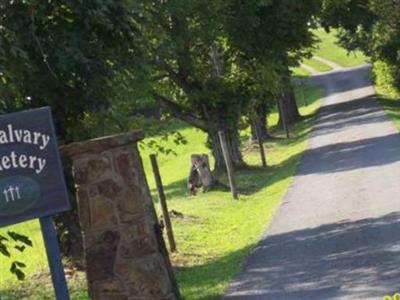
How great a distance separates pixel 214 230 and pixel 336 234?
4.22 metres

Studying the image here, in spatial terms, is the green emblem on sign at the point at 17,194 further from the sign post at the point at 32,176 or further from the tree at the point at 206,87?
the tree at the point at 206,87

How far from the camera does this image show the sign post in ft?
21.1

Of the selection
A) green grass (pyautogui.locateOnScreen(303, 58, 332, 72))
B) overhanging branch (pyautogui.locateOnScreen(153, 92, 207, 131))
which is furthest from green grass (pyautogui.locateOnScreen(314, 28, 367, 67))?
overhanging branch (pyautogui.locateOnScreen(153, 92, 207, 131))

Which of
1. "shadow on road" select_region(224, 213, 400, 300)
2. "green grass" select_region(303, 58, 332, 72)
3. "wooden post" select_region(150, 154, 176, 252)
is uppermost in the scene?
"green grass" select_region(303, 58, 332, 72)

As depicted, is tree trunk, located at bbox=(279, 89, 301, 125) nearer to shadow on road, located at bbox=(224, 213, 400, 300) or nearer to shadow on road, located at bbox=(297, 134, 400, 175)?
shadow on road, located at bbox=(297, 134, 400, 175)

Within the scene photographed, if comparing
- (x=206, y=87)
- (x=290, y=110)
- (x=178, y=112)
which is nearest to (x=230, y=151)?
(x=178, y=112)

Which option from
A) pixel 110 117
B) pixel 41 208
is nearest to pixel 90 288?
pixel 41 208

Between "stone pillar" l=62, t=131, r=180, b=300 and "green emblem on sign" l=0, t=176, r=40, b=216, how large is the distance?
1956 mm

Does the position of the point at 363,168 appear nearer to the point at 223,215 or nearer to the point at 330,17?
the point at 223,215

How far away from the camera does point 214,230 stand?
16141mm

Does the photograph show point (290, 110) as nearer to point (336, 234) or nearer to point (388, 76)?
point (388, 76)

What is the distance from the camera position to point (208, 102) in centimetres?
2464

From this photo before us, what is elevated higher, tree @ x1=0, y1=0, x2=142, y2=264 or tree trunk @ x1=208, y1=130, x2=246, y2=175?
tree @ x1=0, y1=0, x2=142, y2=264

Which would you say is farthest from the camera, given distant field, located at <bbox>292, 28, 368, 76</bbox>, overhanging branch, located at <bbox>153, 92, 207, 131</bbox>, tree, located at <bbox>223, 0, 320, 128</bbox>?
distant field, located at <bbox>292, 28, 368, 76</bbox>
